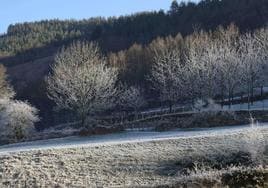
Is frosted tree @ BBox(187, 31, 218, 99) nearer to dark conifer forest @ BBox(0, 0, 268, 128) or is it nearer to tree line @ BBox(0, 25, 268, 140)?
tree line @ BBox(0, 25, 268, 140)

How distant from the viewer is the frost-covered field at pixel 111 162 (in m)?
Answer: 26.8

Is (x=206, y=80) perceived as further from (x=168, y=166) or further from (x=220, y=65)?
(x=168, y=166)

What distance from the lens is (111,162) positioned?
A: 29.6m

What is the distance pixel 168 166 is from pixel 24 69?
444ft

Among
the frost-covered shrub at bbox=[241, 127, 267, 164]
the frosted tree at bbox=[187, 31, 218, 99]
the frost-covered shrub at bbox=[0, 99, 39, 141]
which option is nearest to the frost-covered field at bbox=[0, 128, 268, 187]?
the frost-covered shrub at bbox=[241, 127, 267, 164]

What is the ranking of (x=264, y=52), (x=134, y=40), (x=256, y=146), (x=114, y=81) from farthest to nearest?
(x=134, y=40) → (x=264, y=52) → (x=114, y=81) → (x=256, y=146)

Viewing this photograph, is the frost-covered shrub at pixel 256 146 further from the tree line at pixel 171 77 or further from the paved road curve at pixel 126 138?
the tree line at pixel 171 77

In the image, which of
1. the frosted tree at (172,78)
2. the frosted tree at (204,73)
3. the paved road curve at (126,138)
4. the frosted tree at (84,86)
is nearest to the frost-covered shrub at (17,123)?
the frosted tree at (84,86)

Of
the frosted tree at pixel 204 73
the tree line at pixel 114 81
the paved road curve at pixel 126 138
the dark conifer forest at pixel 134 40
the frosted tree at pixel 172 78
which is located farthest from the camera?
the dark conifer forest at pixel 134 40

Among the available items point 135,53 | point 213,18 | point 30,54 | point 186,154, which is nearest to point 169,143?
point 186,154

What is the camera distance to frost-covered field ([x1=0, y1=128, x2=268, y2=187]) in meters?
26.8

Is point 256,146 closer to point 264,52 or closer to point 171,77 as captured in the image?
point 264,52

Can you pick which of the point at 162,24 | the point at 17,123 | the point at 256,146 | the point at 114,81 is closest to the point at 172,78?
the point at 114,81

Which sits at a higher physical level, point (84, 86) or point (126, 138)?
point (84, 86)
